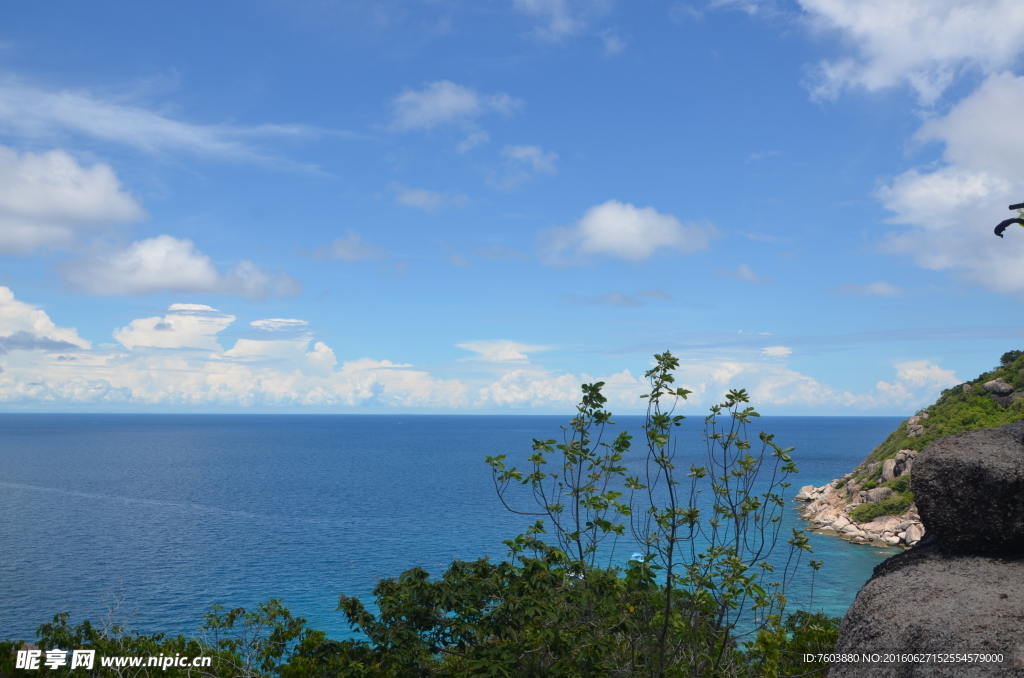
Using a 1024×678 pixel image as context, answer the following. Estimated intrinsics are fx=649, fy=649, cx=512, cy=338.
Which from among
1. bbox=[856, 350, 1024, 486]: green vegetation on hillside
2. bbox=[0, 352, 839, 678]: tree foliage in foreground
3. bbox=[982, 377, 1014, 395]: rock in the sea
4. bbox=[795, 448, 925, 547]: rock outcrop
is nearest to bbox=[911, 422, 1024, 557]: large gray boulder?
bbox=[0, 352, 839, 678]: tree foliage in foreground

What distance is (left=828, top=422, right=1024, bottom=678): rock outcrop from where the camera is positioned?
6.04 metres

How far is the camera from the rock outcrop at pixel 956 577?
19.8 feet

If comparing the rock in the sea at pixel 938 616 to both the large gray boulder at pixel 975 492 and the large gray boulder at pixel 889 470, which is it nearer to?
the large gray boulder at pixel 975 492

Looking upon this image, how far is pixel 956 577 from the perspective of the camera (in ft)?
22.2

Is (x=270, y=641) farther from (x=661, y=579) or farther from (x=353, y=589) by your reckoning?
(x=353, y=589)

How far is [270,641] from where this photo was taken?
1275 cm

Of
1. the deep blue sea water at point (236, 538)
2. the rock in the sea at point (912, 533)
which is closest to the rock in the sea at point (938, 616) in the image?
the deep blue sea water at point (236, 538)

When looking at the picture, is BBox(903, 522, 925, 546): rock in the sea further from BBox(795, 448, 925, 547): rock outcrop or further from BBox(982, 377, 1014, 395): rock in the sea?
BBox(982, 377, 1014, 395): rock in the sea

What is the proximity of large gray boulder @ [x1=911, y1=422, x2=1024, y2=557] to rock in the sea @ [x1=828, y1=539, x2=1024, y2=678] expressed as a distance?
0.73ft

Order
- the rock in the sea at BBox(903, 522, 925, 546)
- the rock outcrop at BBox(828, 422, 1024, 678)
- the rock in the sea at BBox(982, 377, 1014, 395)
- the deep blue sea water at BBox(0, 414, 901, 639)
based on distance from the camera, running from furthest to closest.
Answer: the rock in the sea at BBox(982, 377, 1014, 395), the rock in the sea at BBox(903, 522, 925, 546), the deep blue sea water at BBox(0, 414, 901, 639), the rock outcrop at BBox(828, 422, 1024, 678)

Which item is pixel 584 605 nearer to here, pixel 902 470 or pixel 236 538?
pixel 236 538

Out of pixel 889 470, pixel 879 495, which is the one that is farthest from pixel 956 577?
pixel 889 470

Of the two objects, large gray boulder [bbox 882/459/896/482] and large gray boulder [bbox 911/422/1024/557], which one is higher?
large gray boulder [bbox 911/422/1024/557]

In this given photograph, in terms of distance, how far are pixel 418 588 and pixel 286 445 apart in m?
198
